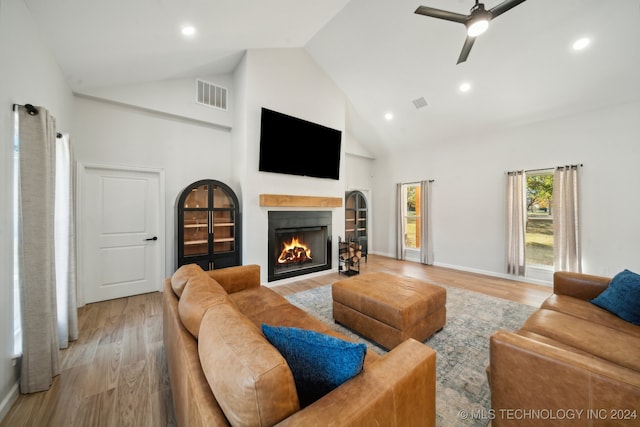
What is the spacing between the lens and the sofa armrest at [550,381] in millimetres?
938

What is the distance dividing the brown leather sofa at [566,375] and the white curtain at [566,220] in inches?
109

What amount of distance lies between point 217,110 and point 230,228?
2085mm

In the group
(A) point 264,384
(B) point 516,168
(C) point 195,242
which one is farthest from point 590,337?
(C) point 195,242

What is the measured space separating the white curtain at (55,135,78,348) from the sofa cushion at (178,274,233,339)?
A: 66.7 inches

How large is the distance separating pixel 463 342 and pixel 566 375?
136cm

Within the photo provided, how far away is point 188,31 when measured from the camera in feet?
8.76

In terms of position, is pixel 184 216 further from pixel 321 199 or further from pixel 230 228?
pixel 321 199

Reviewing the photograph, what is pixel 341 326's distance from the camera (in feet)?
8.36

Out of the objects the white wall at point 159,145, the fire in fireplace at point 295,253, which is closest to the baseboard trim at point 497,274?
the fire in fireplace at point 295,253

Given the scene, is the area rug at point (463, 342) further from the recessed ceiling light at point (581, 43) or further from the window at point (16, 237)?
the recessed ceiling light at point (581, 43)

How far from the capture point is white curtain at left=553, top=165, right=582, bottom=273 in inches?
146

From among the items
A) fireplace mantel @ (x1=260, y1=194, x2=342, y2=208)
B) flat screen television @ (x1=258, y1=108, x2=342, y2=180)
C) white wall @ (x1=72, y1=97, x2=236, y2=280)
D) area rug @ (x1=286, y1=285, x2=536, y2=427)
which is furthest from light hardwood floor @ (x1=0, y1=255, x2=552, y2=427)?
flat screen television @ (x1=258, y1=108, x2=342, y2=180)

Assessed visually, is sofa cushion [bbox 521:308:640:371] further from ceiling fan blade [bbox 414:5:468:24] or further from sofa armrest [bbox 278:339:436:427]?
ceiling fan blade [bbox 414:5:468:24]

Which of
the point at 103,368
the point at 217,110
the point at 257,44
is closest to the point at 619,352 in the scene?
the point at 103,368
